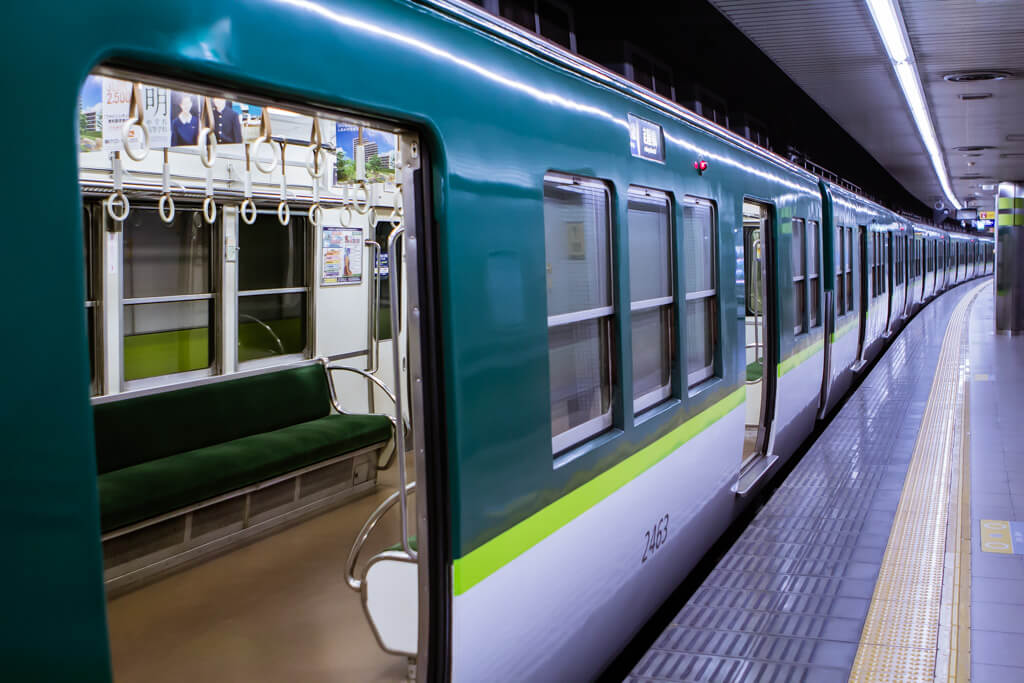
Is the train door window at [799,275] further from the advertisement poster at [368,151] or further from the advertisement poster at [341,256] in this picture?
→ the advertisement poster at [341,256]

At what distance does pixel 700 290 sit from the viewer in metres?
4.59

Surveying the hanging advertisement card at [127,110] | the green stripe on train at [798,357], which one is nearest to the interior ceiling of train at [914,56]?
the green stripe on train at [798,357]

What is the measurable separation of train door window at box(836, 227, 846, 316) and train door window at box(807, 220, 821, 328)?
1.31 metres

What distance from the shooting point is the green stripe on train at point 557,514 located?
7.47 ft

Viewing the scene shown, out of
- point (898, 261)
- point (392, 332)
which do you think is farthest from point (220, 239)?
point (898, 261)

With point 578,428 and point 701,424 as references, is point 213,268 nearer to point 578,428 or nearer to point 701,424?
point 701,424

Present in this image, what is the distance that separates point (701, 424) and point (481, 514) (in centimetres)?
235

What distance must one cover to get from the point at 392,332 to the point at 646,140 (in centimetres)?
126

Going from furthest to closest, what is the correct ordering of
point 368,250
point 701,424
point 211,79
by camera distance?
→ point 368,250 → point 701,424 → point 211,79

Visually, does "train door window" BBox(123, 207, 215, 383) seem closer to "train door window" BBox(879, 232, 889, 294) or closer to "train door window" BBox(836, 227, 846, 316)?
"train door window" BBox(836, 227, 846, 316)

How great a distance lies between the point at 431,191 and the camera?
7.18 feet

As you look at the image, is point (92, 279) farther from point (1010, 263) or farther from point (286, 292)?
point (1010, 263)

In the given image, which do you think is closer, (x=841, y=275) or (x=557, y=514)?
(x=557, y=514)

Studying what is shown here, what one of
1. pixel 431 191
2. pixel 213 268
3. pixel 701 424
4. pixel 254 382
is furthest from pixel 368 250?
pixel 431 191
